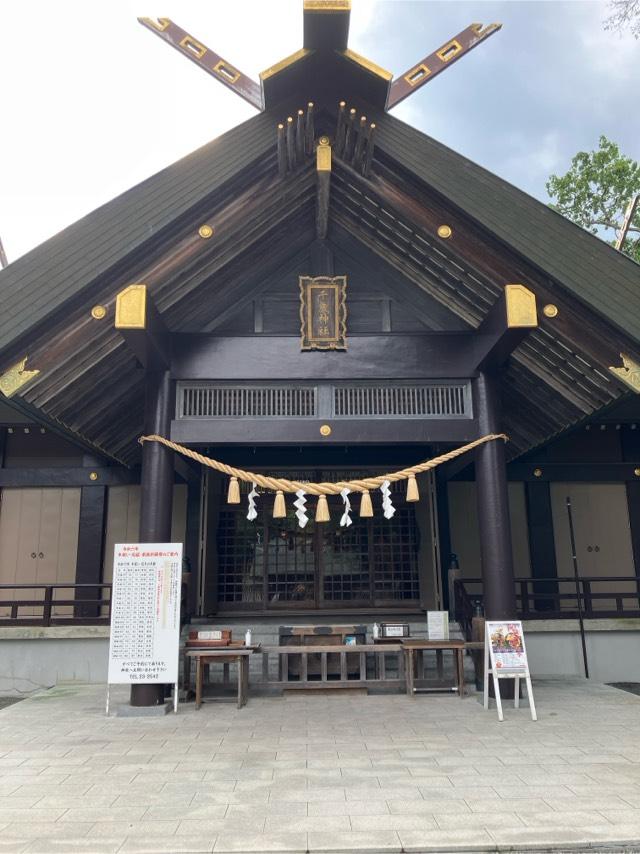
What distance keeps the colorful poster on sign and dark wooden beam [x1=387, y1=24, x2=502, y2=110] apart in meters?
7.24

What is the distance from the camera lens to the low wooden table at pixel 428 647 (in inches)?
300

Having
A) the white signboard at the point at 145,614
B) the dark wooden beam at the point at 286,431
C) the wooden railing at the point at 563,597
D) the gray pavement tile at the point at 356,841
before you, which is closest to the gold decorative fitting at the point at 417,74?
the dark wooden beam at the point at 286,431

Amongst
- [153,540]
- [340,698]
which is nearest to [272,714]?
[340,698]

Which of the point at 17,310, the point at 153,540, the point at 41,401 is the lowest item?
the point at 153,540

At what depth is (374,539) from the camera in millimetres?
12141

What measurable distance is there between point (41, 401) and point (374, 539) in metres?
7.12

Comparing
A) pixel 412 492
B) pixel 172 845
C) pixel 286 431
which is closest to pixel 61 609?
pixel 286 431

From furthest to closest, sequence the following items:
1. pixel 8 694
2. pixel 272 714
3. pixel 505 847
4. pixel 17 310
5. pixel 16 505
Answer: pixel 16 505 → pixel 8 694 → pixel 272 714 → pixel 17 310 → pixel 505 847

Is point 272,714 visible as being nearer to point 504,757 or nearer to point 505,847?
point 504,757

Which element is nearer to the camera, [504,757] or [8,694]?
[504,757]

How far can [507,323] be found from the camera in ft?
22.6

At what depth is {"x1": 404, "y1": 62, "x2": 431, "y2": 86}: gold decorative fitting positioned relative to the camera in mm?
9117

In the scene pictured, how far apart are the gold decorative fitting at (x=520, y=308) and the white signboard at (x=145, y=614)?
468 cm

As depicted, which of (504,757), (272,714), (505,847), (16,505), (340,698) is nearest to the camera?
(505,847)
